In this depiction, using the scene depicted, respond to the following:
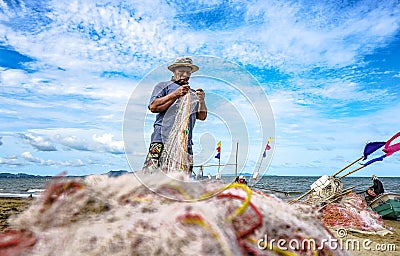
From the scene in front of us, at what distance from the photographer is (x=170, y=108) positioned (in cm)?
342

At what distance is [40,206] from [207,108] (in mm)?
1958

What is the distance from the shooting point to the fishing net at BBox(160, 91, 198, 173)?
3135mm

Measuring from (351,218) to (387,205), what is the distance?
4.56m

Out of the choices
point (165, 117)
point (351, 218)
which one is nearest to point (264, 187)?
point (351, 218)

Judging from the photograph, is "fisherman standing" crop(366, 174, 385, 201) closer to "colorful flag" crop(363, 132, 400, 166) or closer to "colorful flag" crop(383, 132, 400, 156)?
"colorful flag" crop(363, 132, 400, 166)

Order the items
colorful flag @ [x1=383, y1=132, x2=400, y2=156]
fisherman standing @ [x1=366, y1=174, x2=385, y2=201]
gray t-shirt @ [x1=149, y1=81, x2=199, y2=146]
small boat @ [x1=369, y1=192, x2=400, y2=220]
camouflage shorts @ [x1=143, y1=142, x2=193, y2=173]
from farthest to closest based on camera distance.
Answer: fisherman standing @ [x1=366, y1=174, x2=385, y2=201] < small boat @ [x1=369, y1=192, x2=400, y2=220] < colorful flag @ [x1=383, y1=132, x2=400, y2=156] < gray t-shirt @ [x1=149, y1=81, x2=199, y2=146] < camouflage shorts @ [x1=143, y1=142, x2=193, y2=173]

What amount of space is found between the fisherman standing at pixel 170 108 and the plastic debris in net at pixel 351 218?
591cm

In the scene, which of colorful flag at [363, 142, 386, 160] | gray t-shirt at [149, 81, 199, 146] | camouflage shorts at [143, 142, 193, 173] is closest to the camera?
camouflage shorts at [143, 142, 193, 173]

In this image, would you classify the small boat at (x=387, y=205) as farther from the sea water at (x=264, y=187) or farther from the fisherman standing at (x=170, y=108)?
the fisherman standing at (x=170, y=108)

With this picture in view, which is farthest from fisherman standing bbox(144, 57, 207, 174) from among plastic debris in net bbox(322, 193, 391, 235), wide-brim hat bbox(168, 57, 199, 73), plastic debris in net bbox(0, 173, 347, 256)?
plastic debris in net bbox(322, 193, 391, 235)

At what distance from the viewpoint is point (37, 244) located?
1496 millimetres

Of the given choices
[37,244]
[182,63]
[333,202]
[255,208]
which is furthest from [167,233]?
[333,202]

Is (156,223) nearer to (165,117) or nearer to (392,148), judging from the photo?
(165,117)

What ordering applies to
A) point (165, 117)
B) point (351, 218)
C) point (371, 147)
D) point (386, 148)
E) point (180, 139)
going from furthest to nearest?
1. point (351, 218)
2. point (371, 147)
3. point (386, 148)
4. point (165, 117)
5. point (180, 139)
